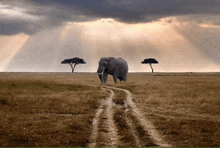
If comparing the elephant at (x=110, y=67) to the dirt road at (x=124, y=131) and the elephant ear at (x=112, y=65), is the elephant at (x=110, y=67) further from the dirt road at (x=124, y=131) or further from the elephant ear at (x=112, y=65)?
the dirt road at (x=124, y=131)

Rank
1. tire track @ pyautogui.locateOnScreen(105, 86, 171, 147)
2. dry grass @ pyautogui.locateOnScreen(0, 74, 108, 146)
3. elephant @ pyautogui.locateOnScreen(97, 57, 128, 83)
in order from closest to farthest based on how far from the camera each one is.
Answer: tire track @ pyautogui.locateOnScreen(105, 86, 171, 147), dry grass @ pyautogui.locateOnScreen(0, 74, 108, 146), elephant @ pyautogui.locateOnScreen(97, 57, 128, 83)

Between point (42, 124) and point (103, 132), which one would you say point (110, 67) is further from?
point (103, 132)

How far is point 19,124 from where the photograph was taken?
51.6 ft

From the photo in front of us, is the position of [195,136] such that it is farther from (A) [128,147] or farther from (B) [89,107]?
(B) [89,107]

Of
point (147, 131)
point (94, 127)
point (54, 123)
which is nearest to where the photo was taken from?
point (147, 131)

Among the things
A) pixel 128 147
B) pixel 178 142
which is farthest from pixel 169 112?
pixel 128 147

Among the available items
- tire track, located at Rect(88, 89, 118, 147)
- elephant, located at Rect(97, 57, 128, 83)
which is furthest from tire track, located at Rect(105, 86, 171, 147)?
elephant, located at Rect(97, 57, 128, 83)

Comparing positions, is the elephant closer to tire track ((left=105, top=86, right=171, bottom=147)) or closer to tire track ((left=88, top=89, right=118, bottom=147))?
tire track ((left=105, top=86, right=171, bottom=147))

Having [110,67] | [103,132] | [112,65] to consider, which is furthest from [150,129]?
[112,65]

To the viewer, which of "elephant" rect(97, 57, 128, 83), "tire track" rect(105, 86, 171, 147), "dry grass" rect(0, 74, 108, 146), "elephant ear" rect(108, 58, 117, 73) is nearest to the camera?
"tire track" rect(105, 86, 171, 147)

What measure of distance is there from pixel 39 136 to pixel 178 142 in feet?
21.9

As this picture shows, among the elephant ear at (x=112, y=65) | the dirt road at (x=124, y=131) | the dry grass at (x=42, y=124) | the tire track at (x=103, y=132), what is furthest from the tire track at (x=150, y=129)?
the elephant ear at (x=112, y=65)

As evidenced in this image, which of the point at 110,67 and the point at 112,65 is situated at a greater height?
the point at 112,65

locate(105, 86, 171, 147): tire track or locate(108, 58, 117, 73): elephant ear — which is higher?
locate(108, 58, 117, 73): elephant ear
